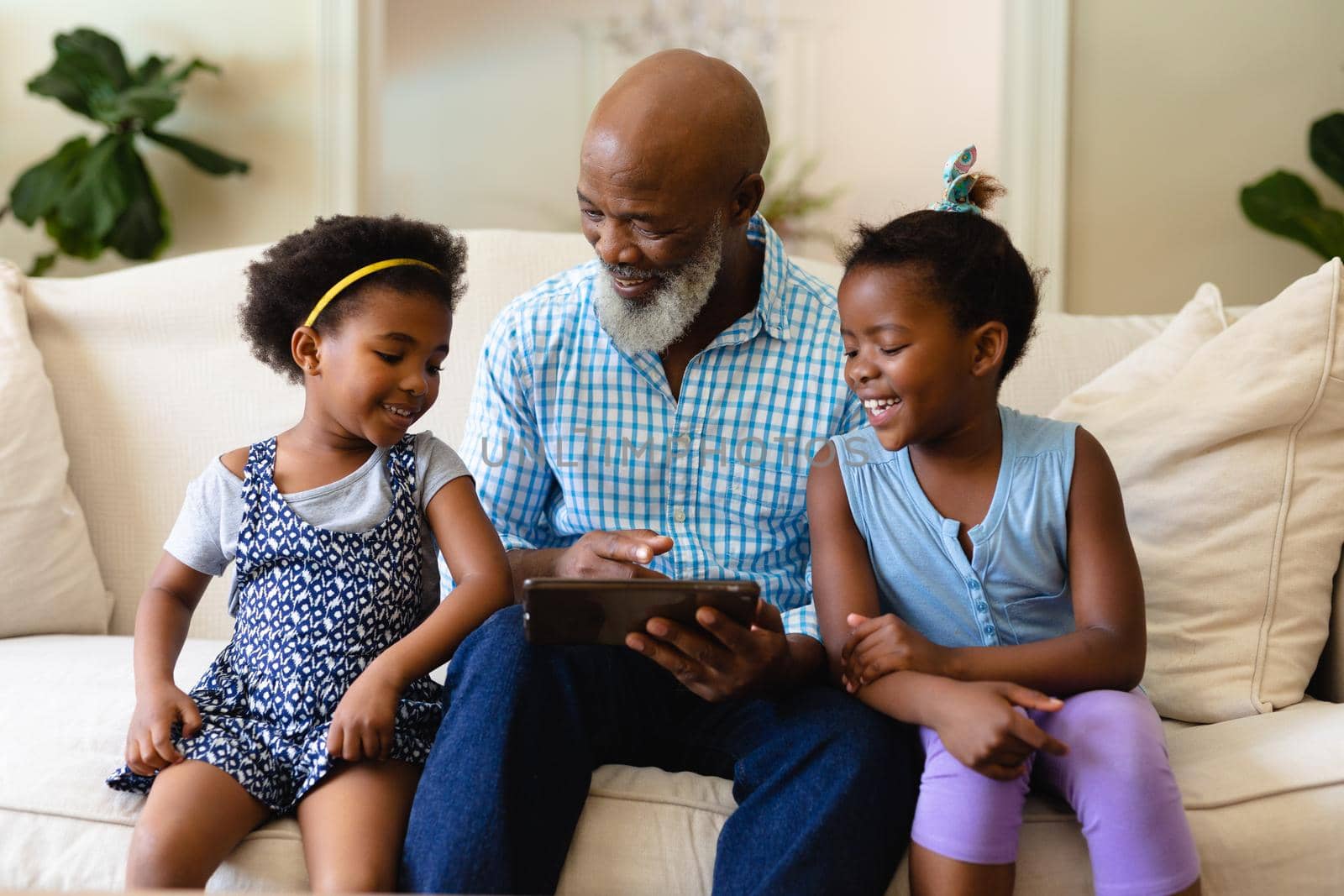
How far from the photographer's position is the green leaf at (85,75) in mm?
2934

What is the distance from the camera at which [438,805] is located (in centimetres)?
126

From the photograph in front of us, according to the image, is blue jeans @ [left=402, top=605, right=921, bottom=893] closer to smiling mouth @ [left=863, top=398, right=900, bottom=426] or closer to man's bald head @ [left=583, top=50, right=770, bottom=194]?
smiling mouth @ [left=863, top=398, right=900, bottom=426]

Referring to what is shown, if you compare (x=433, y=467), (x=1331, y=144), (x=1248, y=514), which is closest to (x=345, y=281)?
(x=433, y=467)

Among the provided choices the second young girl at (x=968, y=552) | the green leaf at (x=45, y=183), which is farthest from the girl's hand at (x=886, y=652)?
the green leaf at (x=45, y=183)

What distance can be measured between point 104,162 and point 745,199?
189cm

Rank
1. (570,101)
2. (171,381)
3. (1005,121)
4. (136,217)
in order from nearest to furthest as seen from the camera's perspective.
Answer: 1. (171,381)
2. (136,217)
3. (1005,121)
4. (570,101)

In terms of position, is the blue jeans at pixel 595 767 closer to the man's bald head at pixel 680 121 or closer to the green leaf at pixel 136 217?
the man's bald head at pixel 680 121

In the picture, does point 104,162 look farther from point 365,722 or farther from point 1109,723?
point 1109,723

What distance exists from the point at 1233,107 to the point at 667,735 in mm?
2796

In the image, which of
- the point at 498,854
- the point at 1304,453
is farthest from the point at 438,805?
the point at 1304,453

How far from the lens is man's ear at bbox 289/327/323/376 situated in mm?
1587

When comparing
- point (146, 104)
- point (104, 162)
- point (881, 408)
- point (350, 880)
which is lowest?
point (350, 880)

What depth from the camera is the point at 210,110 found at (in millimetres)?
3184

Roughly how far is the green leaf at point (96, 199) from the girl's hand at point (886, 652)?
227 cm
